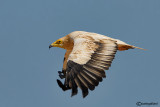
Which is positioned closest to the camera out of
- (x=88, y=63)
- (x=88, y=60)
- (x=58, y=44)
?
(x=88, y=63)

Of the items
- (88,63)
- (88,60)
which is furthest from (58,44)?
(88,63)

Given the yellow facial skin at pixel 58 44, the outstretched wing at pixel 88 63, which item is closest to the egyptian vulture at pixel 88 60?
the outstretched wing at pixel 88 63

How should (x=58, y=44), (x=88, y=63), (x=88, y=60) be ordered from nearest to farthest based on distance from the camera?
1. (x=88, y=63)
2. (x=88, y=60)
3. (x=58, y=44)

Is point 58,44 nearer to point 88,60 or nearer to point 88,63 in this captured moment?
point 88,60

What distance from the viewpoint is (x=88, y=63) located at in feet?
40.1

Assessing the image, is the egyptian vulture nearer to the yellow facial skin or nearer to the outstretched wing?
the outstretched wing

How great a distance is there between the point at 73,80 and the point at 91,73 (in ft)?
2.06

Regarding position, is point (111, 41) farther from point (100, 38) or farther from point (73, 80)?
point (73, 80)

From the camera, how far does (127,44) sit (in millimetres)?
14953

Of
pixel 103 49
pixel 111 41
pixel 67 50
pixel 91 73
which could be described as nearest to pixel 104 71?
pixel 91 73

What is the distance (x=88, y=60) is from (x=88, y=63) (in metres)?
0.18

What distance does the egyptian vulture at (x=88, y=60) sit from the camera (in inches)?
452

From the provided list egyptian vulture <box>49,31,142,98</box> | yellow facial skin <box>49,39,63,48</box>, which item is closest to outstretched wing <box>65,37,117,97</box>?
egyptian vulture <box>49,31,142,98</box>

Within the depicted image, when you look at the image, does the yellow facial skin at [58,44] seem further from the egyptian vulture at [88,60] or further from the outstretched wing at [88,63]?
the outstretched wing at [88,63]
